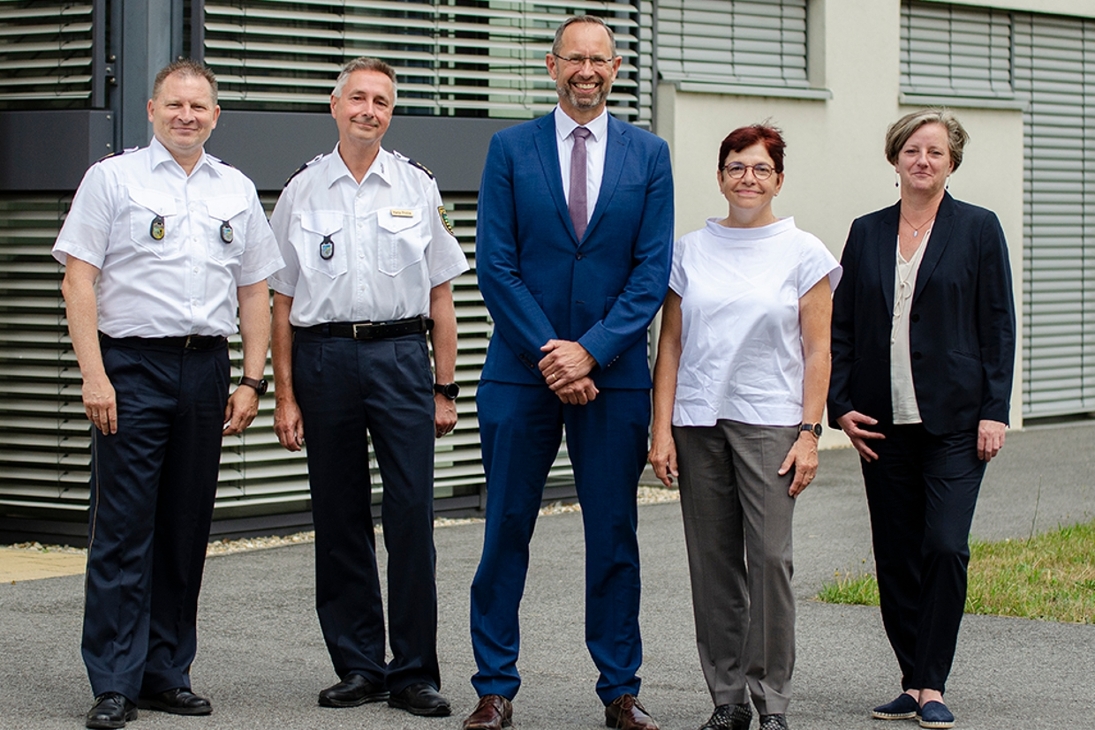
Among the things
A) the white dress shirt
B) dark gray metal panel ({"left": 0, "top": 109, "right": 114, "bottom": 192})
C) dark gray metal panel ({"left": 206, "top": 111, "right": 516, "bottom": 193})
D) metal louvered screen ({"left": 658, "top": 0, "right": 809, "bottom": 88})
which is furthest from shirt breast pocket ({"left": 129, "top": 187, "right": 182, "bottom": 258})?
metal louvered screen ({"left": 658, "top": 0, "right": 809, "bottom": 88})

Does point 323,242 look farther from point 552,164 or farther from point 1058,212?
point 1058,212

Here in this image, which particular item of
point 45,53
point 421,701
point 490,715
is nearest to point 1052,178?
point 45,53

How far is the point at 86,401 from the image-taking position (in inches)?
220

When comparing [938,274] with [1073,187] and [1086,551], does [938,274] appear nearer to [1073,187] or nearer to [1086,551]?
[1086,551]

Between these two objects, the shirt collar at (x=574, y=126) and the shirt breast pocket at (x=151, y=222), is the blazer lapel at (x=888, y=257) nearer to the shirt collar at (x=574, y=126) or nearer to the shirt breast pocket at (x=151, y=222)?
the shirt collar at (x=574, y=126)

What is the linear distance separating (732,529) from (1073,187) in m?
11.9

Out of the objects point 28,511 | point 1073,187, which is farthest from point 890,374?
point 1073,187

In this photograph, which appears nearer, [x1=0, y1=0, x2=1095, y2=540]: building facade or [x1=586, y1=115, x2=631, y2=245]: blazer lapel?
[x1=586, y1=115, x2=631, y2=245]: blazer lapel

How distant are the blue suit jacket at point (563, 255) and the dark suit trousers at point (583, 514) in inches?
4.4

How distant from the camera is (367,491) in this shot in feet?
20.0

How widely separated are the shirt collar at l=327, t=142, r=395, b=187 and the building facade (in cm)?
144

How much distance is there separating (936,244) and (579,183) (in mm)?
1289

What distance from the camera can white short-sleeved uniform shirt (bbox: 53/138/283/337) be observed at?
18.6 ft

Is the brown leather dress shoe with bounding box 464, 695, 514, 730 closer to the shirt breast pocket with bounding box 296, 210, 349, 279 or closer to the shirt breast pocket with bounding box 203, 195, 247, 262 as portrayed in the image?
the shirt breast pocket with bounding box 296, 210, 349, 279
